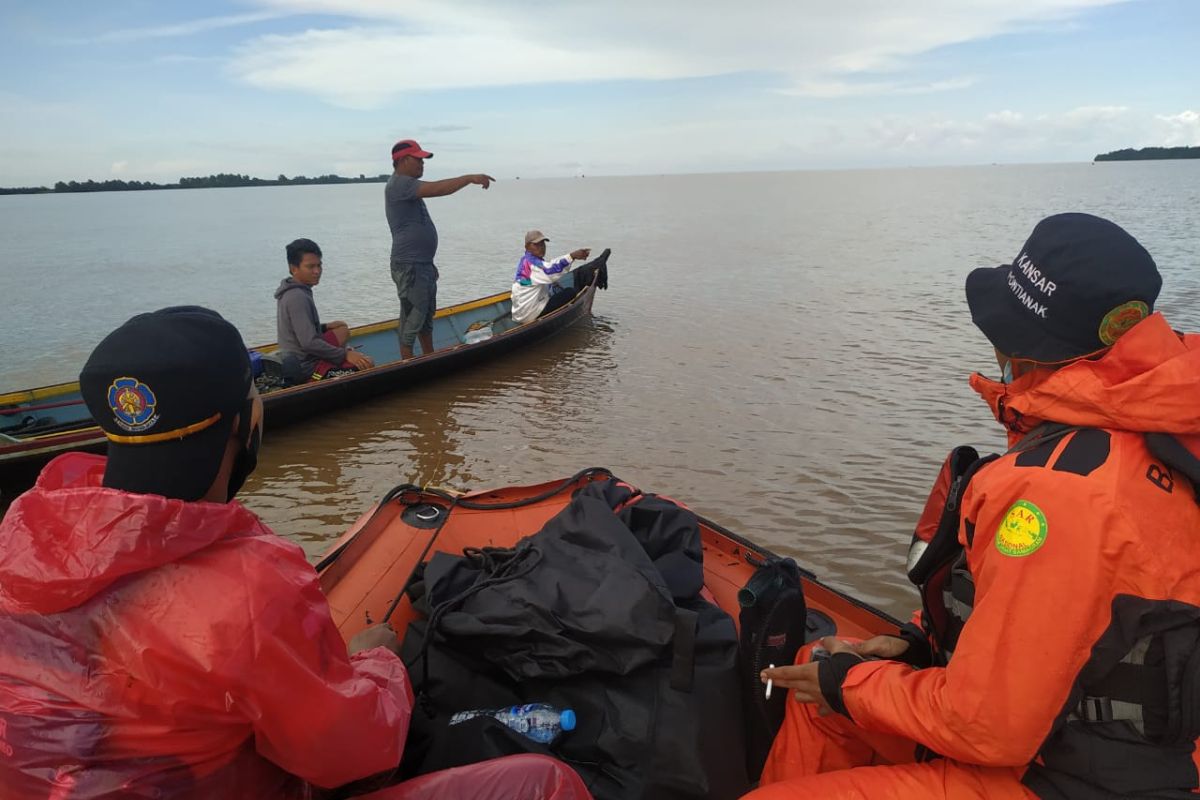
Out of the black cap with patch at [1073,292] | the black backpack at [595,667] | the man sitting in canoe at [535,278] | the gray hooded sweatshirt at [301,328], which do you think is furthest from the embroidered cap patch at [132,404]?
the man sitting in canoe at [535,278]

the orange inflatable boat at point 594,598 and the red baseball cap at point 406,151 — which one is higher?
the red baseball cap at point 406,151

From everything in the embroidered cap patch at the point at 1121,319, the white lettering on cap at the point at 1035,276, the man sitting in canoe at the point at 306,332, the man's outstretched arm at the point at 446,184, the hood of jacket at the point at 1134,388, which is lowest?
the man sitting in canoe at the point at 306,332

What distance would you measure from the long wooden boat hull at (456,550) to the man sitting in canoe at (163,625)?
1.49m

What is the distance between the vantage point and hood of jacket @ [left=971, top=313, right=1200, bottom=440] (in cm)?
160

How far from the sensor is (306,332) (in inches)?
311

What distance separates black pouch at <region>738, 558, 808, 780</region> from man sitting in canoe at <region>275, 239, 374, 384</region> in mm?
6187

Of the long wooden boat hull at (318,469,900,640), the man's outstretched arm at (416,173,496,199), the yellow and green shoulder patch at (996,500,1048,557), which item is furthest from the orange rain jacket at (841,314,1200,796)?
the man's outstretched arm at (416,173,496,199)

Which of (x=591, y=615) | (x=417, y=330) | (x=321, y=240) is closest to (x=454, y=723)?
(x=591, y=615)

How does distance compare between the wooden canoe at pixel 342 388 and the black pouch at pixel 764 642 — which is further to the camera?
the wooden canoe at pixel 342 388

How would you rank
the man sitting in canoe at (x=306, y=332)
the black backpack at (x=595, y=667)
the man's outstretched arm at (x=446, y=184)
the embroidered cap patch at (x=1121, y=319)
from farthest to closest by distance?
the man's outstretched arm at (x=446, y=184)
the man sitting in canoe at (x=306, y=332)
the black backpack at (x=595, y=667)
the embroidered cap patch at (x=1121, y=319)

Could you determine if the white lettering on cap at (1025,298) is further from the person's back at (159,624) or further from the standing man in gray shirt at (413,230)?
the standing man in gray shirt at (413,230)

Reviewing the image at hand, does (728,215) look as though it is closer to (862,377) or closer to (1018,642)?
(862,377)

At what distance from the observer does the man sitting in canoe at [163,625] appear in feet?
4.28

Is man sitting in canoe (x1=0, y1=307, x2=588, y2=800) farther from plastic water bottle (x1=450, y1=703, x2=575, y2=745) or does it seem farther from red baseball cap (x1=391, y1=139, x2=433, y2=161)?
red baseball cap (x1=391, y1=139, x2=433, y2=161)
